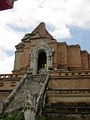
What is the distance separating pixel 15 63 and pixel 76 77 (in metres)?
11.1

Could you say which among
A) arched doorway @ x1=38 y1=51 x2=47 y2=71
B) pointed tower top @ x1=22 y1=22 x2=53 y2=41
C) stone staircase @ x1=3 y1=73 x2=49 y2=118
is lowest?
stone staircase @ x1=3 y1=73 x2=49 y2=118

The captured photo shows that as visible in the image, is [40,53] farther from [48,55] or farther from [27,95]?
[27,95]

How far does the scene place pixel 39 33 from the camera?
31.8m

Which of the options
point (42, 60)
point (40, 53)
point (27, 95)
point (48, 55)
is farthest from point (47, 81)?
point (42, 60)

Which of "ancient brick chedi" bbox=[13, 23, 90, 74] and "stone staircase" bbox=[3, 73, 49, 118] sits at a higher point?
"ancient brick chedi" bbox=[13, 23, 90, 74]

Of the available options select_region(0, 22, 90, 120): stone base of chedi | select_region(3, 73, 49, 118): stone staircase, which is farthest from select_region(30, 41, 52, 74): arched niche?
select_region(3, 73, 49, 118): stone staircase

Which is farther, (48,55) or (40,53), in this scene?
(40,53)

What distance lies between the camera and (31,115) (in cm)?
1286

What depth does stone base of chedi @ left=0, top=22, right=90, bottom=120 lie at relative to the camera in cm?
1589

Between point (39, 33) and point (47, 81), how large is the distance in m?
12.1

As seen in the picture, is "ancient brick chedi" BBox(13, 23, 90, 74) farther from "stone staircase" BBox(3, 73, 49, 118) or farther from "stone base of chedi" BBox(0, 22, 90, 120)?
"stone staircase" BBox(3, 73, 49, 118)

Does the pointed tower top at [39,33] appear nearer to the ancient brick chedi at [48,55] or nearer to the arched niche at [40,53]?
the ancient brick chedi at [48,55]

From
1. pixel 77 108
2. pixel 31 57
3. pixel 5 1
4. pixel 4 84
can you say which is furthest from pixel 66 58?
pixel 5 1

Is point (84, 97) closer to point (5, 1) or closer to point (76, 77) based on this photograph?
point (76, 77)
